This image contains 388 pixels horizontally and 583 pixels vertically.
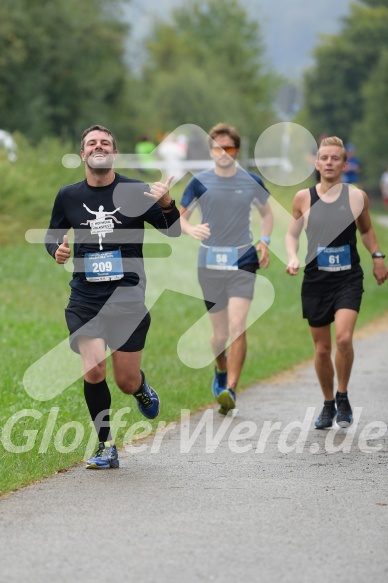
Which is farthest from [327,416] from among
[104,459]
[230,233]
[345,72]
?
[345,72]

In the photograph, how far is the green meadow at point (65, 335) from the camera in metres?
8.87

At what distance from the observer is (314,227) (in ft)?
31.4

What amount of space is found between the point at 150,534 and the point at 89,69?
46151 millimetres

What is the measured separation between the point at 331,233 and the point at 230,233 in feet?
4.39

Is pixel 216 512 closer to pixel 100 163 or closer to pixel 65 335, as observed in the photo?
pixel 100 163

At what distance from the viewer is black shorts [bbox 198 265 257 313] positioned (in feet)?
35.0

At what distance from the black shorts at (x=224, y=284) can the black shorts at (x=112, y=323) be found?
2.81 m

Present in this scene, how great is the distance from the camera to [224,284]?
1074 cm

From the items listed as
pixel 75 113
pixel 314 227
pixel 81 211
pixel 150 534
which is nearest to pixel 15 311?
pixel 314 227

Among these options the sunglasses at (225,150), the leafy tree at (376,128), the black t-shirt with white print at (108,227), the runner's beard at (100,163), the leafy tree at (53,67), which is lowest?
the leafy tree at (376,128)

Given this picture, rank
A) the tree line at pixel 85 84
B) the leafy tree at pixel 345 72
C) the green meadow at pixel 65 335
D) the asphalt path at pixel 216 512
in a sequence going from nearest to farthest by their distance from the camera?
the asphalt path at pixel 216 512 → the green meadow at pixel 65 335 → the tree line at pixel 85 84 → the leafy tree at pixel 345 72

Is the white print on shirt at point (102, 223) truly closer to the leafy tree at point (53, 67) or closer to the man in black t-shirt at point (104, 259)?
the man in black t-shirt at point (104, 259)

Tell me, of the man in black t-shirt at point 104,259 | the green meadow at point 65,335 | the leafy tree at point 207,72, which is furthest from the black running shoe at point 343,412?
the leafy tree at point 207,72

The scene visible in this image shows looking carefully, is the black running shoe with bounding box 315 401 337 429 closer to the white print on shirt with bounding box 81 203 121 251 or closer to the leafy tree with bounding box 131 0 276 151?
the white print on shirt with bounding box 81 203 121 251
